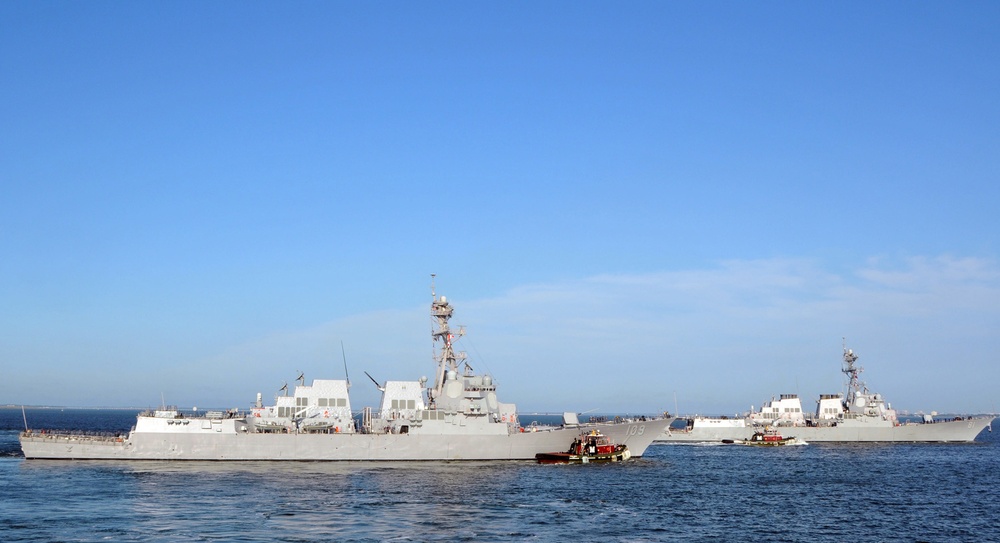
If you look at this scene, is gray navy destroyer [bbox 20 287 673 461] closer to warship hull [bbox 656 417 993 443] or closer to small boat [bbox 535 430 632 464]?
small boat [bbox 535 430 632 464]

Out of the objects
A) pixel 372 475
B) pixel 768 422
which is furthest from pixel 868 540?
pixel 768 422

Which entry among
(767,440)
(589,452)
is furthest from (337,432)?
(767,440)

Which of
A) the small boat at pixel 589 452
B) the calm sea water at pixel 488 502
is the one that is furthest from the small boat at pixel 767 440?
the small boat at pixel 589 452

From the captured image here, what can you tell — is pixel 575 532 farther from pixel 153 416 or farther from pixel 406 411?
pixel 153 416

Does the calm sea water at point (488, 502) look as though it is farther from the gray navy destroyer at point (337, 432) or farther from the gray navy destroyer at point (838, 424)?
the gray navy destroyer at point (838, 424)

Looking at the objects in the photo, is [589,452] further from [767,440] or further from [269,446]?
[767,440]

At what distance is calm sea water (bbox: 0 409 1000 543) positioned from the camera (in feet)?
102

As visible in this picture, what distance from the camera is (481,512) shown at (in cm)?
3506

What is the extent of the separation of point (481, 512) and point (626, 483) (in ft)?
45.8

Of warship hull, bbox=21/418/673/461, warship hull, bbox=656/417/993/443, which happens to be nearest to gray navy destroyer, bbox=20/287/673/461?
warship hull, bbox=21/418/673/461

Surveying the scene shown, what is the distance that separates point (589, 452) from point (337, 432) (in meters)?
18.2

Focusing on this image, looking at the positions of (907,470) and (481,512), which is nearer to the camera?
(481,512)

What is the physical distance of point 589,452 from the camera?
57312 mm

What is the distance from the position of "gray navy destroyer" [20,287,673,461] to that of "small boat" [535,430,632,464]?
0.98 m
